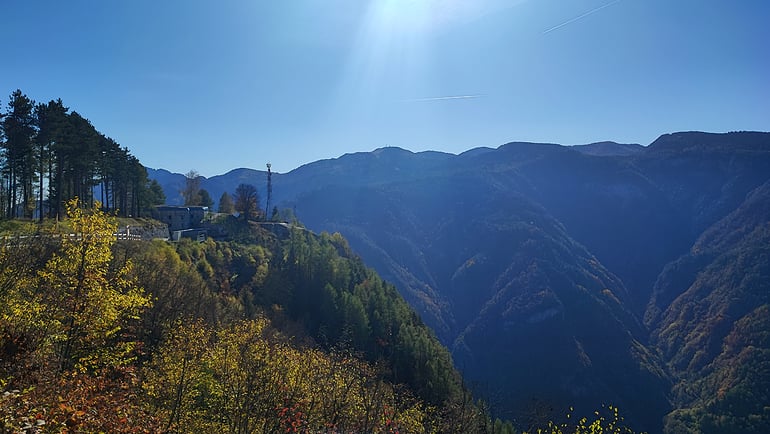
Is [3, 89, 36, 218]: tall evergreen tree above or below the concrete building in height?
above

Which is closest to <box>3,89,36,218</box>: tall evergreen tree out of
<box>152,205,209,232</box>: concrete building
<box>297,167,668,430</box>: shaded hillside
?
<box>152,205,209,232</box>: concrete building

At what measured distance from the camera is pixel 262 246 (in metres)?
71.9

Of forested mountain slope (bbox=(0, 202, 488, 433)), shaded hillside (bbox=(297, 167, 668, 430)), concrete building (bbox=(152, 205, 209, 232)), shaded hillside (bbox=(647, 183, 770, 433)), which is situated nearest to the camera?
forested mountain slope (bbox=(0, 202, 488, 433))

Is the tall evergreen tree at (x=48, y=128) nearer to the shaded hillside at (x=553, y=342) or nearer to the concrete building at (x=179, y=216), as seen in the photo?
the concrete building at (x=179, y=216)

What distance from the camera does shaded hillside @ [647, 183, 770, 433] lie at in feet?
367

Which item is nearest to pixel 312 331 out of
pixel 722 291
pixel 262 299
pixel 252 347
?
pixel 262 299

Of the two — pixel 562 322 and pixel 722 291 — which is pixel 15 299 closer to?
pixel 562 322

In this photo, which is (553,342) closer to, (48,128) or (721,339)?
(721,339)

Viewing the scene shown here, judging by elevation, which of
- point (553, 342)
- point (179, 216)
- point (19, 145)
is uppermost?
point (19, 145)

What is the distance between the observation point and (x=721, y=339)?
487 ft

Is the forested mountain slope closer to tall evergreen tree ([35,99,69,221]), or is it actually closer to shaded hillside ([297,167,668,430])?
Answer: tall evergreen tree ([35,99,69,221])

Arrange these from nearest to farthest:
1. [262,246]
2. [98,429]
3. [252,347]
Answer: [98,429]
[252,347]
[262,246]

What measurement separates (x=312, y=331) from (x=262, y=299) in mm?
9152

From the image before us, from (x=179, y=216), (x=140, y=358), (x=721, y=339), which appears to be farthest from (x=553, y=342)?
(x=140, y=358)
